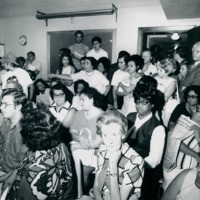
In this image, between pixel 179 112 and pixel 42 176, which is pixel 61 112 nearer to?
pixel 179 112

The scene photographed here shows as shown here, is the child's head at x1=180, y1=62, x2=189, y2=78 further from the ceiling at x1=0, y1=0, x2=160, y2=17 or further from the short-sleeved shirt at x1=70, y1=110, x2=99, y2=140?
the ceiling at x1=0, y1=0, x2=160, y2=17

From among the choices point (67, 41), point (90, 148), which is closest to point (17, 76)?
point (90, 148)

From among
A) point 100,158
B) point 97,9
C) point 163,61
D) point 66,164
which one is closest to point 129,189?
point 100,158

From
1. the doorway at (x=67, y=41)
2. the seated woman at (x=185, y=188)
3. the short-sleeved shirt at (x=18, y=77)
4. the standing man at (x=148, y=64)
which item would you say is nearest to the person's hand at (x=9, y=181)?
the seated woman at (x=185, y=188)

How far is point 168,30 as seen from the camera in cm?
591

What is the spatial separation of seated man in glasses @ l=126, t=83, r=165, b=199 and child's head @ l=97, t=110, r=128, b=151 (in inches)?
20.5

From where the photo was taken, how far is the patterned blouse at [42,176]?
55.4 inches

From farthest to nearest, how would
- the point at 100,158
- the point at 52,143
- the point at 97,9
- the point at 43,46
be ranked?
the point at 43,46, the point at 97,9, the point at 100,158, the point at 52,143

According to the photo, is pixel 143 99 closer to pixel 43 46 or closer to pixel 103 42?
pixel 103 42

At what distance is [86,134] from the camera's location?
268 cm

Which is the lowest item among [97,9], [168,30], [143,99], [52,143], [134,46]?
[52,143]

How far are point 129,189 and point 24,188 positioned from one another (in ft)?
2.29

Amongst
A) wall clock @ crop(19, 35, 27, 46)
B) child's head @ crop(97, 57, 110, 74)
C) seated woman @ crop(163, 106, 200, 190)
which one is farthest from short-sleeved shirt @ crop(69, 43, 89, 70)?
seated woman @ crop(163, 106, 200, 190)

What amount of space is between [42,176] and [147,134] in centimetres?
109
